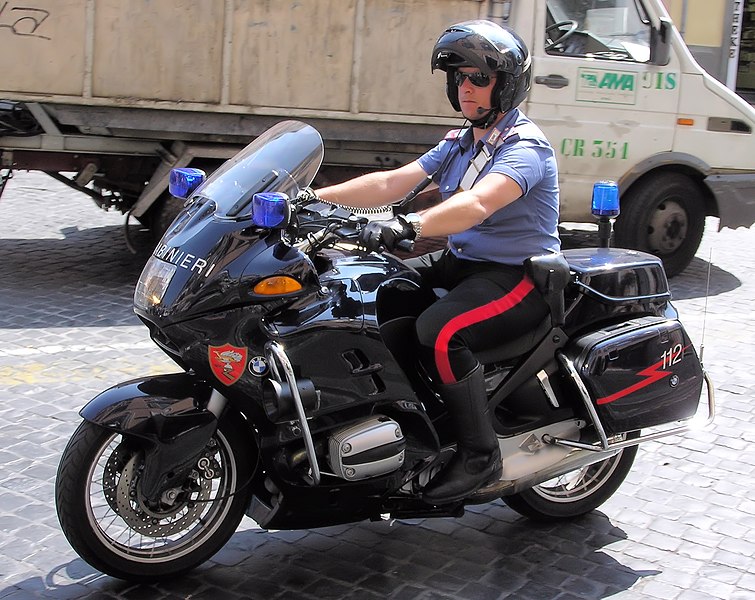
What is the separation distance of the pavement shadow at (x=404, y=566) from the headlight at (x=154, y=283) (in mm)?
1038

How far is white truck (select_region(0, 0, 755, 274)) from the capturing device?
756 centimetres

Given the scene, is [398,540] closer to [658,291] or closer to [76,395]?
[658,291]

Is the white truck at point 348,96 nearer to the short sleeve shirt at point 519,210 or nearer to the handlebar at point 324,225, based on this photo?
the short sleeve shirt at point 519,210

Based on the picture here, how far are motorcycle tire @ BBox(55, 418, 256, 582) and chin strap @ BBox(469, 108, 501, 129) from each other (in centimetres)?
141

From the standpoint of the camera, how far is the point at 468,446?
13.0ft

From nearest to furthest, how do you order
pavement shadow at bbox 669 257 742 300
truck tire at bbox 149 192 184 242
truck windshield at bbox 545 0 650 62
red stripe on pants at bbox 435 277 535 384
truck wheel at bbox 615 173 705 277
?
red stripe on pants at bbox 435 277 535 384
truck tire at bbox 149 192 184 242
truck windshield at bbox 545 0 650 62
pavement shadow at bbox 669 257 742 300
truck wheel at bbox 615 173 705 277

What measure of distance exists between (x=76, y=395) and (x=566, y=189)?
4.28 meters

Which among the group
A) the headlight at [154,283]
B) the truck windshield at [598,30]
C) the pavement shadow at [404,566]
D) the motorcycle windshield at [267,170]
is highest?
the truck windshield at [598,30]

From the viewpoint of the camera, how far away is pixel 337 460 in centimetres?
371

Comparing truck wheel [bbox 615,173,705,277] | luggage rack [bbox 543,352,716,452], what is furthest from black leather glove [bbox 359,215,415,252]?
truck wheel [bbox 615,173,705,277]

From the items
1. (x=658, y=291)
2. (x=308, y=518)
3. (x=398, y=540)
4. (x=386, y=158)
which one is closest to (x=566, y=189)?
(x=386, y=158)

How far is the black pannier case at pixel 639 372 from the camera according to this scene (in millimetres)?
4160

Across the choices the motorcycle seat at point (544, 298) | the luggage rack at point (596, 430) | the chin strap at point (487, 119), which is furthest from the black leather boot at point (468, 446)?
the chin strap at point (487, 119)

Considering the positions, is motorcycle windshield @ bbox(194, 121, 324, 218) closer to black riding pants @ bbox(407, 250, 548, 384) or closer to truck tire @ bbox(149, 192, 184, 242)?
black riding pants @ bbox(407, 250, 548, 384)
